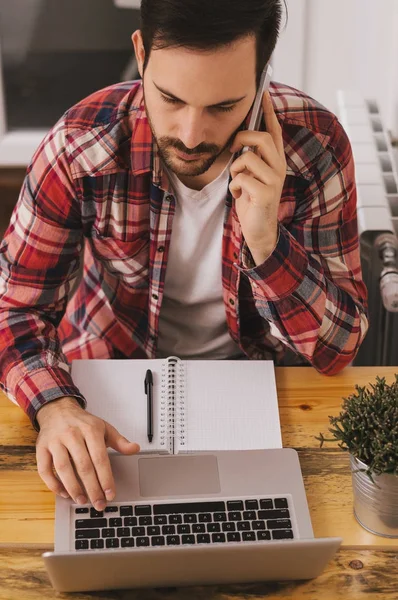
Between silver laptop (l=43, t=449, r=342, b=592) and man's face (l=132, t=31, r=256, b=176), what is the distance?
482mm

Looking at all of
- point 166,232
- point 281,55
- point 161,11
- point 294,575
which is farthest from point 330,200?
point 281,55

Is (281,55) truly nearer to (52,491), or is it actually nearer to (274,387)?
(274,387)

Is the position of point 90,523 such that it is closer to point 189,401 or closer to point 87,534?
point 87,534

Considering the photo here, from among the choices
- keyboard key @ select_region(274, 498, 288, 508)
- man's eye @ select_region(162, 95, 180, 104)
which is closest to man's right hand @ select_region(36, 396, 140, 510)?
keyboard key @ select_region(274, 498, 288, 508)

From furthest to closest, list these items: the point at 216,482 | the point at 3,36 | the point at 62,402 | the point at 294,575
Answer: the point at 3,36
the point at 62,402
the point at 216,482
the point at 294,575

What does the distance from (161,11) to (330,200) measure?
1.48ft

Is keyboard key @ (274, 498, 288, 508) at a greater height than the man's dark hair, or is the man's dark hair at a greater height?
the man's dark hair

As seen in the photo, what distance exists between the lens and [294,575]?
968 millimetres

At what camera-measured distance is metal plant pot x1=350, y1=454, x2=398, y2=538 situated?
994 mm

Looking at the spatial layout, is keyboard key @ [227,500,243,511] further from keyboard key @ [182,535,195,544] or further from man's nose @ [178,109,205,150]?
man's nose @ [178,109,205,150]

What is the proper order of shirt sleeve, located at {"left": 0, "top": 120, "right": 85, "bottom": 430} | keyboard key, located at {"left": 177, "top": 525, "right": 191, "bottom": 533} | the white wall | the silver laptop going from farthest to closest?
the white wall
shirt sleeve, located at {"left": 0, "top": 120, "right": 85, "bottom": 430}
keyboard key, located at {"left": 177, "top": 525, "right": 191, "bottom": 533}
the silver laptop

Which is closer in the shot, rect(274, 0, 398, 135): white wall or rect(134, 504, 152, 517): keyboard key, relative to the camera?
rect(134, 504, 152, 517): keyboard key

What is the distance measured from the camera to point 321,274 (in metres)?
1.35

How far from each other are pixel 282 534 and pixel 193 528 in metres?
0.11
